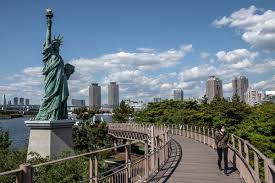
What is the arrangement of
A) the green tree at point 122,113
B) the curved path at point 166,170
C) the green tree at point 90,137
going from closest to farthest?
the curved path at point 166,170, the green tree at point 90,137, the green tree at point 122,113

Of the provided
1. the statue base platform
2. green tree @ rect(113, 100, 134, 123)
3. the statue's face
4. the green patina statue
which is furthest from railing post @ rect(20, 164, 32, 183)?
green tree @ rect(113, 100, 134, 123)

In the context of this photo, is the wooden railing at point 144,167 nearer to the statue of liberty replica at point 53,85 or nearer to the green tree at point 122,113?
the statue of liberty replica at point 53,85

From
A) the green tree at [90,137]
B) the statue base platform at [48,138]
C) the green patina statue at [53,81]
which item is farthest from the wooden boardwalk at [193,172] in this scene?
the green tree at [90,137]

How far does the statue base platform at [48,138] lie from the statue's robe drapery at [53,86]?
264 centimetres

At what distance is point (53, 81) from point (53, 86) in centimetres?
43

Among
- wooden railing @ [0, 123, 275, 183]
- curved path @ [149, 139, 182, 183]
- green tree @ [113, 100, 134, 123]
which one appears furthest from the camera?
green tree @ [113, 100, 134, 123]

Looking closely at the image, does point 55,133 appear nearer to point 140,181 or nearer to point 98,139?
point 140,181

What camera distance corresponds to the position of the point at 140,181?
12250 millimetres

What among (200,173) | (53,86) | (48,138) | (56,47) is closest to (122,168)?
(200,173)

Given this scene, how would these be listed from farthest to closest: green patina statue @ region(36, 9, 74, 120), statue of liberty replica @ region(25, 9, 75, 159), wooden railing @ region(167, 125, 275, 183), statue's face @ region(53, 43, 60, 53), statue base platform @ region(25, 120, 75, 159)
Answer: statue's face @ region(53, 43, 60, 53) < green patina statue @ region(36, 9, 74, 120) < statue of liberty replica @ region(25, 9, 75, 159) < statue base platform @ region(25, 120, 75, 159) < wooden railing @ region(167, 125, 275, 183)

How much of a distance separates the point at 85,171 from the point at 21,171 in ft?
30.0

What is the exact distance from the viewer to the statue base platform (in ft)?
94.1

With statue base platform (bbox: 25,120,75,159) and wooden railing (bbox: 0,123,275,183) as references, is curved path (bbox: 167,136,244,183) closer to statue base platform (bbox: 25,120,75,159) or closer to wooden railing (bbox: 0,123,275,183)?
wooden railing (bbox: 0,123,275,183)

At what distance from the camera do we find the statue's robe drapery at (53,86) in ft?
106
